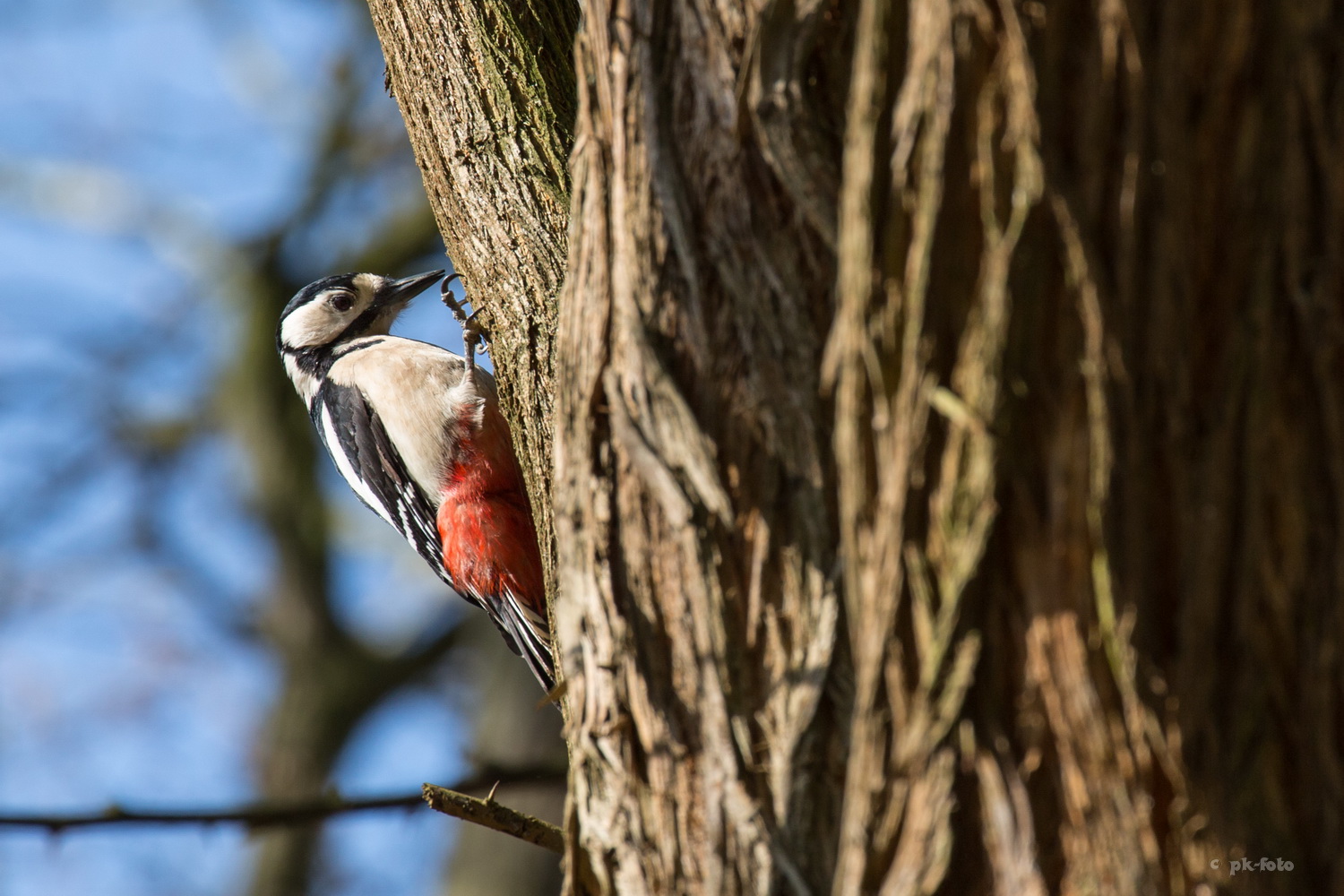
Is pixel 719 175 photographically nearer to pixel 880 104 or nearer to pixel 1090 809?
pixel 880 104

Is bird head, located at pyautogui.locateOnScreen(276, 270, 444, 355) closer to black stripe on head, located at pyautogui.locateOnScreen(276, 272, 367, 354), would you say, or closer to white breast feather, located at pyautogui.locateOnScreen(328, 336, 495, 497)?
black stripe on head, located at pyautogui.locateOnScreen(276, 272, 367, 354)

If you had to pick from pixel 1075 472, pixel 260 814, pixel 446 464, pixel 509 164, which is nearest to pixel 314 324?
pixel 446 464

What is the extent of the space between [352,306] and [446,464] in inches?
40.6

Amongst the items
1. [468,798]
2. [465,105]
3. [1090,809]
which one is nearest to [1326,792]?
[1090,809]

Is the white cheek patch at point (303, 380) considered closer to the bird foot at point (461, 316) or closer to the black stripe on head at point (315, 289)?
the black stripe on head at point (315, 289)

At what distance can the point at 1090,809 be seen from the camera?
1437 millimetres

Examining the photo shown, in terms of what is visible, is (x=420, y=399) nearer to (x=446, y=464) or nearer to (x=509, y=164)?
(x=446, y=464)

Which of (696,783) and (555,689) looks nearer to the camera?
(696,783)

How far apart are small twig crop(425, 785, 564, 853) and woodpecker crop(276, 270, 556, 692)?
6.11 feet

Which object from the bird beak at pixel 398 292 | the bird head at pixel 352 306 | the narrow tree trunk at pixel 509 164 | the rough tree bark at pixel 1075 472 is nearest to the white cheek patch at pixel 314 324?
the bird head at pixel 352 306

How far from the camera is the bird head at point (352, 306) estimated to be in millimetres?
5043

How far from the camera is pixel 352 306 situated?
5055 mm

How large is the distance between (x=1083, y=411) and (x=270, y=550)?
867cm

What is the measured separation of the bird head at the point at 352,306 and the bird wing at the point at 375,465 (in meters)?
0.29
